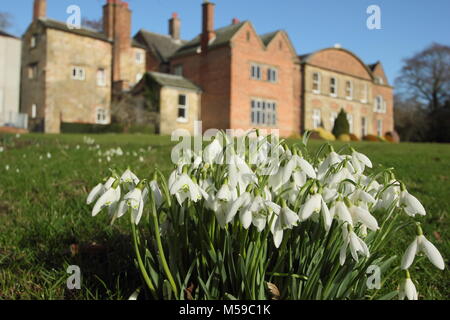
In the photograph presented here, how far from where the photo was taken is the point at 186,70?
31094 mm

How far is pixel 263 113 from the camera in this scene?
29812 mm

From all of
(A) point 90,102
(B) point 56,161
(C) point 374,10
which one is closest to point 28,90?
(A) point 90,102

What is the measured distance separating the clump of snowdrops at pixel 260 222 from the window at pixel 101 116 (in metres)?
29.8

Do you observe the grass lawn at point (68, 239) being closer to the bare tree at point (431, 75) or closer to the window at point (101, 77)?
the window at point (101, 77)

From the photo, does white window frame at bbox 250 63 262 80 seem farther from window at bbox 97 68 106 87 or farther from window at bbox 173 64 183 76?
window at bbox 97 68 106 87

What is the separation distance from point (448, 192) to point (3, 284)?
4.86m

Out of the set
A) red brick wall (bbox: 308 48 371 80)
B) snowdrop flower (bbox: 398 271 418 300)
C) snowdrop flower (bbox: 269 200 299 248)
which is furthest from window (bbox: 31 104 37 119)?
snowdrop flower (bbox: 398 271 418 300)

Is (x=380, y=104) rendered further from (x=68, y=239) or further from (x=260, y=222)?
(x=260, y=222)

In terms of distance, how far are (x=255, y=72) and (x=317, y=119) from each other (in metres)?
7.29

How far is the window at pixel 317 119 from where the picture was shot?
33.2m

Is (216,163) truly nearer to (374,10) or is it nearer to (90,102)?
(374,10)

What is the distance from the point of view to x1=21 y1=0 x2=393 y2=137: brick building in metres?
28.2

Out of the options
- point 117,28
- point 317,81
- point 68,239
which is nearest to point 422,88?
point 317,81
